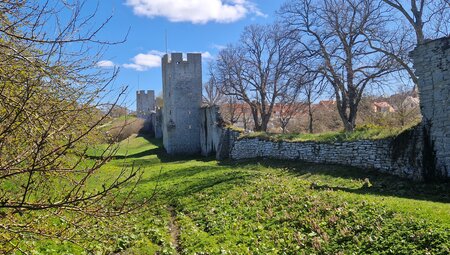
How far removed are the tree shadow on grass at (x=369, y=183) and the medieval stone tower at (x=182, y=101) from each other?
16.9 meters

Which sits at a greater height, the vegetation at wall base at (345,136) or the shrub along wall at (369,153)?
the vegetation at wall base at (345,136)

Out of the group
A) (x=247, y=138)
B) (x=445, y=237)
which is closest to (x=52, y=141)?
(x=445, y=237)

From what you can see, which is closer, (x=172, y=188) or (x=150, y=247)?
(x=150, y=247)

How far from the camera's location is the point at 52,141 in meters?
4.95

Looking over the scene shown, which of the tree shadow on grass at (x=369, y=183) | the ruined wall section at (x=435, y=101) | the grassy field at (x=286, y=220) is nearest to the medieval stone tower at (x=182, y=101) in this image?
the tree shadow on grass at (x=369, y=183)

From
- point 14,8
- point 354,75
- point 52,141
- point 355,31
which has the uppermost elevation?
point 355,31

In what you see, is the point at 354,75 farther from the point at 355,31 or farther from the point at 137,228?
the point at 137,228

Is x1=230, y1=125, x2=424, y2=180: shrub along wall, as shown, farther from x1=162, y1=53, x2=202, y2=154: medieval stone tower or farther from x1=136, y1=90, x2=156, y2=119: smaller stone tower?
x1=136, y1=90, x2=156, y2=119: smaller stone tower

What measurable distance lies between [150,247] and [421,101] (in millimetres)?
9300

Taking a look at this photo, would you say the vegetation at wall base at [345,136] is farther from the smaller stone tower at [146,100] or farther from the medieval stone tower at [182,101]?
the smaller stone tower at [146,100]

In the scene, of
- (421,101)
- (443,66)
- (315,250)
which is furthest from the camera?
(421,101)

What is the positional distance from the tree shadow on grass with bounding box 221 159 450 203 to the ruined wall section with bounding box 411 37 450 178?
2.23 feet

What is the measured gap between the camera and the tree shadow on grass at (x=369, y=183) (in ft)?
34.7

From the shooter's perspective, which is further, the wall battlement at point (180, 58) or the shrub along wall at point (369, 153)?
the wall battlement at point (180, 58)
